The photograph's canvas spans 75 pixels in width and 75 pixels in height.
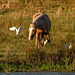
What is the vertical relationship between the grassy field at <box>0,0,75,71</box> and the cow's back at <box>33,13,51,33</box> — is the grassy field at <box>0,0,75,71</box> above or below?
below

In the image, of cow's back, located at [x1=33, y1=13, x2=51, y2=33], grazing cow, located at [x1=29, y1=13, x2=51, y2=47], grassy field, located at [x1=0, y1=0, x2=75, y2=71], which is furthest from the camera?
cow's back, located at [x1=33, y1=13, x2=51, y2=33]

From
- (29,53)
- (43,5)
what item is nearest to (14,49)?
(29,53)

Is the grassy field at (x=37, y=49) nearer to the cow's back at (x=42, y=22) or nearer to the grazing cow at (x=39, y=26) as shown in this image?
the grazing cow at (x=39, y=26)

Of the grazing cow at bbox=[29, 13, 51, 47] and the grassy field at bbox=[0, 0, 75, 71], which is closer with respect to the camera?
the grassy field at bbox=[0, 0, 75, 71]

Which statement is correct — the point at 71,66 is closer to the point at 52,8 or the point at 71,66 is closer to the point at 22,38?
the point at 22,38

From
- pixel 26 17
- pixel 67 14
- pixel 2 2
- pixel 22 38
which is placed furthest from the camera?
pixel 2 2

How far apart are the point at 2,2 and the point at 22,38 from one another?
12216 mm

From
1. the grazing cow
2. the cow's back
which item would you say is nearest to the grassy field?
the grazing cow

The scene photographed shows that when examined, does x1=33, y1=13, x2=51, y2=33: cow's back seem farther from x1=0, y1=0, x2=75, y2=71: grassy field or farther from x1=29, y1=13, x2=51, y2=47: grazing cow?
x1=0, y1=0, x2=75, y2=71: grassy field

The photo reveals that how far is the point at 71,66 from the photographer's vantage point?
9.54m

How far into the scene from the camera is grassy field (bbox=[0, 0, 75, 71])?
9.59m

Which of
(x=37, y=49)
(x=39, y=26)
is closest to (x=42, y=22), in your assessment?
(x=39, y=26)

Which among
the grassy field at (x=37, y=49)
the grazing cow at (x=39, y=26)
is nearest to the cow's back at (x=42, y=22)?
the grazing cow at (x=39, y=26)

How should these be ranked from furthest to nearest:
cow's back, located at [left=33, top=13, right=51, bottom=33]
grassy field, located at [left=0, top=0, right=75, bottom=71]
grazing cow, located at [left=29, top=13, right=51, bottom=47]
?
cow's back, located at [left=33, top=13, right=51, bottom=33] → grazing cow, located at [left=29, top=13, right=51, bottom=47] → grassy field, located at [left=0, top=0, right=75, bottom=71]
